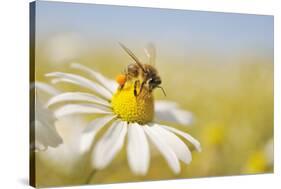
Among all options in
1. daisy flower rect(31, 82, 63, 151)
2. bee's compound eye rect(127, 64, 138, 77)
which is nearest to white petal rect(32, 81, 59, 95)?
daisy flower rect(31, 82, 63, 151)

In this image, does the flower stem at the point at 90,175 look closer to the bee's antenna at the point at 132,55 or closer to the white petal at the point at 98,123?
the white petal at the point at 98,123

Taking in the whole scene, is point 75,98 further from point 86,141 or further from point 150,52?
point 150,52

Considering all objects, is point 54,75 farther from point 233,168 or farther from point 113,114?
point 233,168

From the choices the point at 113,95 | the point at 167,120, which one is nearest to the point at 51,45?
the point at 113,95

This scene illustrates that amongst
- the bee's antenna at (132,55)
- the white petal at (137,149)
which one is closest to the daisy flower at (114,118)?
the white petal at (137,149)

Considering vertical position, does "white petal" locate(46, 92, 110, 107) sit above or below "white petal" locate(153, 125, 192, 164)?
above

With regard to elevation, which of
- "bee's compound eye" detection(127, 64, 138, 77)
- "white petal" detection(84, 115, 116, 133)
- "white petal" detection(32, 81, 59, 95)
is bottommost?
"white petal" detection(84, 115, 116, 133)

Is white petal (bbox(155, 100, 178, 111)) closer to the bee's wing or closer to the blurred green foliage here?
the blurred green foliage

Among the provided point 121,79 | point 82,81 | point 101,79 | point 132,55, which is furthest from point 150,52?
point 82,81
